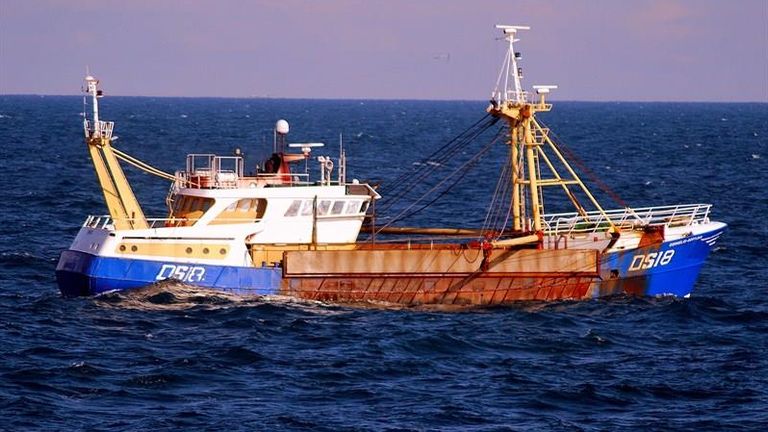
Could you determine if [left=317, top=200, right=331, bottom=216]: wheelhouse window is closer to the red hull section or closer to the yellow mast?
the red hull section

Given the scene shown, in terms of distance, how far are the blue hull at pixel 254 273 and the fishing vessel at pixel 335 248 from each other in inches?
1.2

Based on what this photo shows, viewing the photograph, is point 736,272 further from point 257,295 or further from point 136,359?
point 136,359

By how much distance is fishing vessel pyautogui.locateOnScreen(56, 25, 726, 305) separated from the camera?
41.6 m

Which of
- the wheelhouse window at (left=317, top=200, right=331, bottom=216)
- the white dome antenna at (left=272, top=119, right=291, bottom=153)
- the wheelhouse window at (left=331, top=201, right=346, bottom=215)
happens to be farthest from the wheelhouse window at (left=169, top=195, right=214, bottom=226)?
the wheelhouse window at (left=331, top=201, right=346, bottom=215)

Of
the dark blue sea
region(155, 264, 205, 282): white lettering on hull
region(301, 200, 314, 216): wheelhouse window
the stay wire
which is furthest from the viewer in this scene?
the stay wire

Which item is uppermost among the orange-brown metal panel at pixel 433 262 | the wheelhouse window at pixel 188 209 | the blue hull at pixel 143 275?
the wheelhouse window at pixel 188 209

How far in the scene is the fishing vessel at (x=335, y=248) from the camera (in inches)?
1636

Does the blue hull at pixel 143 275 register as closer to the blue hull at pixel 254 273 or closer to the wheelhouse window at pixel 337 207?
the blue hull at pixel 254 273

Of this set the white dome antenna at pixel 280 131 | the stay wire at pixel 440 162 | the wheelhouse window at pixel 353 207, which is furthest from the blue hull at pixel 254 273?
the stay wire at pixel 440 162

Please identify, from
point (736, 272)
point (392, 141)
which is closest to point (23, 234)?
point (736, 272)

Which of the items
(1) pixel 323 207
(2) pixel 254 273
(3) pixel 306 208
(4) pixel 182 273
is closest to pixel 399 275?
(1) pixel 323 207

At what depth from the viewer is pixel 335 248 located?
1711 inches

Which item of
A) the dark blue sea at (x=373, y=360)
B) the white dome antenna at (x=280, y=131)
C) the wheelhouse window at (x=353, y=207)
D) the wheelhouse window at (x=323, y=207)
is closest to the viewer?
the dark blue sea at (x=373, y=360)

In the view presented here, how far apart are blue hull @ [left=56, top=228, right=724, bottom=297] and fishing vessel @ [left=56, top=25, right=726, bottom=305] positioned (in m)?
0.03
